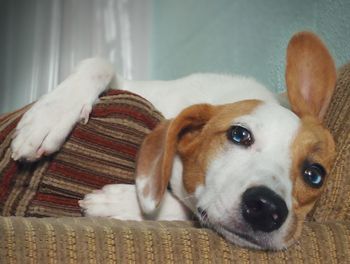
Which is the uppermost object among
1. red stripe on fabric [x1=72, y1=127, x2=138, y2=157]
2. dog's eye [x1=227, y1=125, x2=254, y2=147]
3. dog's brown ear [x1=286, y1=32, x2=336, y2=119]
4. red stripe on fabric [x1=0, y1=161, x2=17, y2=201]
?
dog's brown ear [x1=286, y1=32, x2=336, y2=119]

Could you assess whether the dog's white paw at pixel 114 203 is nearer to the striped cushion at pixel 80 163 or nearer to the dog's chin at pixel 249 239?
the striped cushion at pixel 80 163

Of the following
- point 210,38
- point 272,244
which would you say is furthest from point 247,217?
point 210,38

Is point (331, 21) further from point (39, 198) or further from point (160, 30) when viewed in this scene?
point (160, 30)

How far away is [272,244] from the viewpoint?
92cm

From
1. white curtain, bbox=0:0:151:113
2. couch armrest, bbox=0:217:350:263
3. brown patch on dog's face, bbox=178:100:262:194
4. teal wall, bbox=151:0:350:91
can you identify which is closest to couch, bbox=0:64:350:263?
couch armrest, bbox=0:217:350:263

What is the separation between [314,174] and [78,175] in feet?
1.66

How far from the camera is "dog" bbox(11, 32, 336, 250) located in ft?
3.11

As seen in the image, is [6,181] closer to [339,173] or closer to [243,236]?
[243,236]

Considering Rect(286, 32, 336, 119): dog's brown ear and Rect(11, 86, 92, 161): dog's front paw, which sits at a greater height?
Rect(286, 32, 336, 119): dog's brown ear

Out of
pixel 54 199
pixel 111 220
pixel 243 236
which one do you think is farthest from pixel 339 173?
pixel 54 199

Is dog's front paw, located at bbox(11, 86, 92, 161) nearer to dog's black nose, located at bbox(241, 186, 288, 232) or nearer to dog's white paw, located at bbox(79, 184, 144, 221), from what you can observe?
dog's white paw, located at bbox(79, 184, 144, 221)

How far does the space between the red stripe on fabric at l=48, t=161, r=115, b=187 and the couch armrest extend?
0.33 m

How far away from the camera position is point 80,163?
3.81 feet

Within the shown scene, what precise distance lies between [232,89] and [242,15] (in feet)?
2.81
